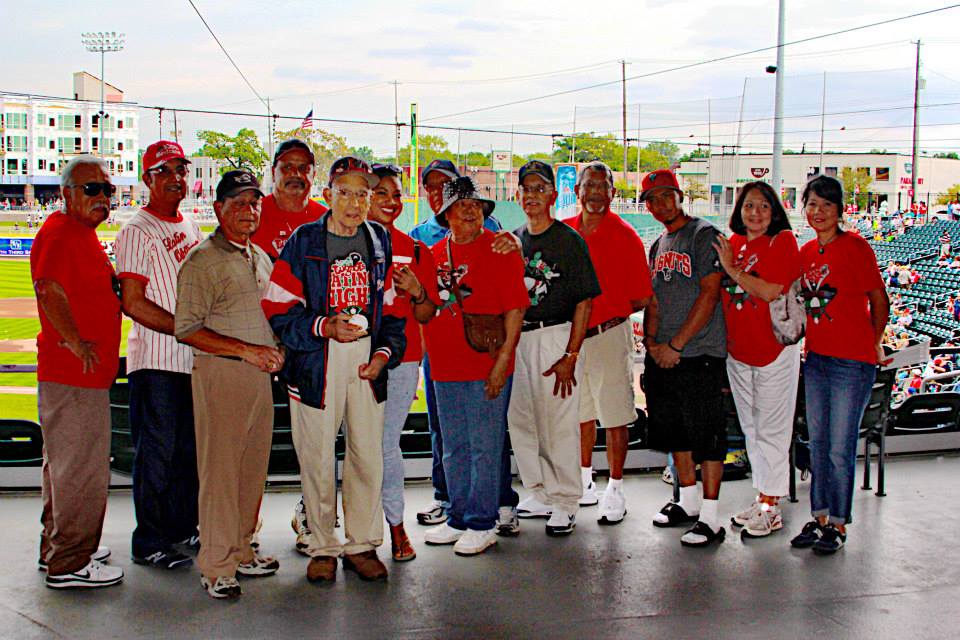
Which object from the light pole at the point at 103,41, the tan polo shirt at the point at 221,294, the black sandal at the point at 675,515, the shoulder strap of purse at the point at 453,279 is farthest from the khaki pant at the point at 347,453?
the light pole at the point at 103,41

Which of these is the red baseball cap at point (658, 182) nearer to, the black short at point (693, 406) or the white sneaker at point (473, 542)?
the black short at point (693, 406)

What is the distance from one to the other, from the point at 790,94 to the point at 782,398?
22.4 meters

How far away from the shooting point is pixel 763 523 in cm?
376

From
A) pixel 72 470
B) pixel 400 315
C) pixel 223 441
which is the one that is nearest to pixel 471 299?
pixel 400 315

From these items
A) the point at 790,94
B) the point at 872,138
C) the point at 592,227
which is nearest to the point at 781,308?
the point at 592,227

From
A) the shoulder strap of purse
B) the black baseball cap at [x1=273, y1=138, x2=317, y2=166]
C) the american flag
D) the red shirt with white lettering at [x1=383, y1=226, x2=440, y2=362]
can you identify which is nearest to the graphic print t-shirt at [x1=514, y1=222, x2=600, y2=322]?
the shoulder strap of purse

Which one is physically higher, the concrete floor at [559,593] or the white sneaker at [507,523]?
the white sneaker at [507,523]

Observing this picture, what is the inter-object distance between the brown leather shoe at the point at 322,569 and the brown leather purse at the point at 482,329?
0.95 m

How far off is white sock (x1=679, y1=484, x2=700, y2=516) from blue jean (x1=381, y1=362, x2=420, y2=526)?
49.8 inches

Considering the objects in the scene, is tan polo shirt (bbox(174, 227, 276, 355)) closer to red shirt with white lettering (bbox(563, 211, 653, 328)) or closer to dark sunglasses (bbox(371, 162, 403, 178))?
dark sunglasses (bbox(371, 162, 403, 178))

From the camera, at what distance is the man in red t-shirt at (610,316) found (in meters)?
3.81

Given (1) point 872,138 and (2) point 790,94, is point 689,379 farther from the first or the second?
(1) point 872,138

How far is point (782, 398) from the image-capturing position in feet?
12.3

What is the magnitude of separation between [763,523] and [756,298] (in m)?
0.94
